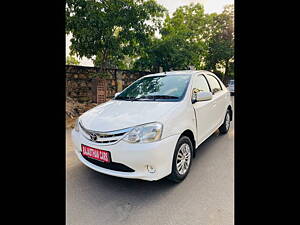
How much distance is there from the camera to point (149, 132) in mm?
1791

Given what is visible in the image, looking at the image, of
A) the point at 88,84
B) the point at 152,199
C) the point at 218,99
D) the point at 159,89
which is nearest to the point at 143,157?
the point at 152,199

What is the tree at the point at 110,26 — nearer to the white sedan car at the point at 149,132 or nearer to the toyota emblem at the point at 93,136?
the white sedan car at the point at 149,132

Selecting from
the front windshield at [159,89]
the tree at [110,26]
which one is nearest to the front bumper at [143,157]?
the front windshield at [159,89]

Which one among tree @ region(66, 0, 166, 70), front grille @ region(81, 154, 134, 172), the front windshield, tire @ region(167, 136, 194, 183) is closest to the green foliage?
tree @ region(66, 0, 166, 70)

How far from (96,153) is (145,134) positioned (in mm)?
590

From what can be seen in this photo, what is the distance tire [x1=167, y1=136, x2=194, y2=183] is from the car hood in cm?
40

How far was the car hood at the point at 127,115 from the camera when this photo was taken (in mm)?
1899

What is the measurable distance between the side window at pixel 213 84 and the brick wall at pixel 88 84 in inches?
182

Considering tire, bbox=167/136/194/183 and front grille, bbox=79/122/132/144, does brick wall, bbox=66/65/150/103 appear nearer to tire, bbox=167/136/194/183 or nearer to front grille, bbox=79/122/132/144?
front grille, bbox=79/122/132/144

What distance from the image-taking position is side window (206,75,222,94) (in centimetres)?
333

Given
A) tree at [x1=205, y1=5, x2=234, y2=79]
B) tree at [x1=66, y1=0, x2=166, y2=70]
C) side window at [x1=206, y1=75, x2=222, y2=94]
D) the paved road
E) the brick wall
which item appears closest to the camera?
the paved road
